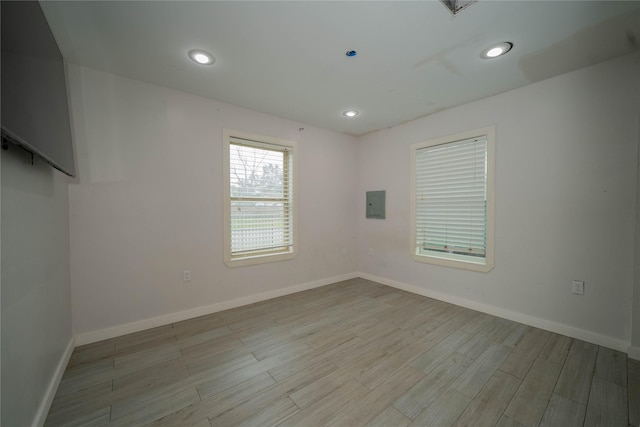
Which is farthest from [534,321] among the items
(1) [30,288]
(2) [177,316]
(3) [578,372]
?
(1) [30,288]

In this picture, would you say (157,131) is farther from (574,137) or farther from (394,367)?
(574,137)

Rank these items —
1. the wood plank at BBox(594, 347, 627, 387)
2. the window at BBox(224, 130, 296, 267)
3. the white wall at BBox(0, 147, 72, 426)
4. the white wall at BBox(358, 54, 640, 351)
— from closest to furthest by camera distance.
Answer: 1. the white wall at BBox(0, 147, 72, 426)
2. the wood plank at BBox(594, 347, 627, 387)
3. the white wall at BBox(358, 54, 640, 351)
4. the window at BBox(224, 130, 296, 267)

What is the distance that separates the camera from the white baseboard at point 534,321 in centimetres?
213

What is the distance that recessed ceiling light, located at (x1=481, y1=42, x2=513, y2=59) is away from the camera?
195 centimetres

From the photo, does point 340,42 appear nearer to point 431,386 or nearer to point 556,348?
point 431,386

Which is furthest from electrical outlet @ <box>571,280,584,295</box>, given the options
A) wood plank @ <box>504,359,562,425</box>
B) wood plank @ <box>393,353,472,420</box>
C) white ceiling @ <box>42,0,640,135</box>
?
white ceiling @ <box>42,0,640,135</box>

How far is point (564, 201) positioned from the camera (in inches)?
93.6

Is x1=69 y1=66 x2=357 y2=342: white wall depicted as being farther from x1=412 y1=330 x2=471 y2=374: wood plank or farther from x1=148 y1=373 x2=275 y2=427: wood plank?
x1=412 y1=330 x2=471 y2=374: wood plank

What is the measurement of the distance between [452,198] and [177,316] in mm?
3572

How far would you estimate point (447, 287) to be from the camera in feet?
10.7

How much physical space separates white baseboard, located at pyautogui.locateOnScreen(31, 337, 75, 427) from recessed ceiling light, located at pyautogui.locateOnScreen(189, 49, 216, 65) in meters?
2.54

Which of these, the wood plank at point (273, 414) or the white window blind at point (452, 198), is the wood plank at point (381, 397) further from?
the white window blind at point (452, 198)

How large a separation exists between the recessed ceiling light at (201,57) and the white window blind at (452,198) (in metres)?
2.80

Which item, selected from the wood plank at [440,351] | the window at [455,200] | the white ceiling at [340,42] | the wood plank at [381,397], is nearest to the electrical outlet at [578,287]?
the window at [455,200]
